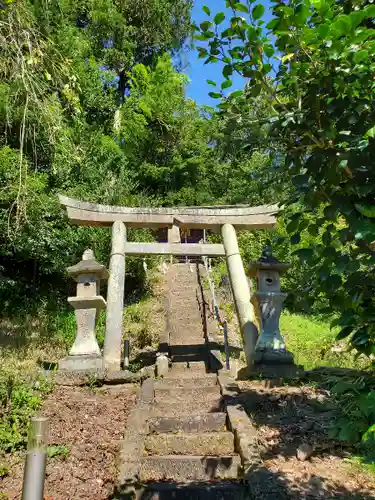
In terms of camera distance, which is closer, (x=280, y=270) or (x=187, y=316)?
(x=280, y=270)

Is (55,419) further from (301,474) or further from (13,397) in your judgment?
(301,474)

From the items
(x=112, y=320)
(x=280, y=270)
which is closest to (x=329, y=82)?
(x=280, y=270)

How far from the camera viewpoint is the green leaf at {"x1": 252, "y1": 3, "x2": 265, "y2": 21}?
2026mm

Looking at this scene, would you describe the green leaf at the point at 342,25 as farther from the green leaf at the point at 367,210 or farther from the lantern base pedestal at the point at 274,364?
the lantern base pedestal at the point at 274,364

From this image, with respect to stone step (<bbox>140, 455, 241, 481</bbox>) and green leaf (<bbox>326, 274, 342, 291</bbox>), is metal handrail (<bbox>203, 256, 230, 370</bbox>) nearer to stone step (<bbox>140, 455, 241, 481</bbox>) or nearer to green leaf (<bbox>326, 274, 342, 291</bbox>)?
stone step (<bbox>140, 455, 241, 481</bbox>)

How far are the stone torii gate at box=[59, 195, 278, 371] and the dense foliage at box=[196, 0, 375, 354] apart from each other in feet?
19.0

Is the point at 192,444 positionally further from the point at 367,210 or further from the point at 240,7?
the point at 240,7

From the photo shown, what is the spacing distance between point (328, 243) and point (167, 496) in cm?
284

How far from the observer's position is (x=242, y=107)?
2.60 metres

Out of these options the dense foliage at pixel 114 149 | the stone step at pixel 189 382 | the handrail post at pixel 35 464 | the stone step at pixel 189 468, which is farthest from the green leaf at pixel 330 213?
the dense foliage at pixel 114 149

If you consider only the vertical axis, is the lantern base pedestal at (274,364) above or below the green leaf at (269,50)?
below

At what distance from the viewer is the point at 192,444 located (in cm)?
473

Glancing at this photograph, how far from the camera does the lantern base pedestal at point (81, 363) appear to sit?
6727mm

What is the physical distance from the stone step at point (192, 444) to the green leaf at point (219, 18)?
4041 millimetres
